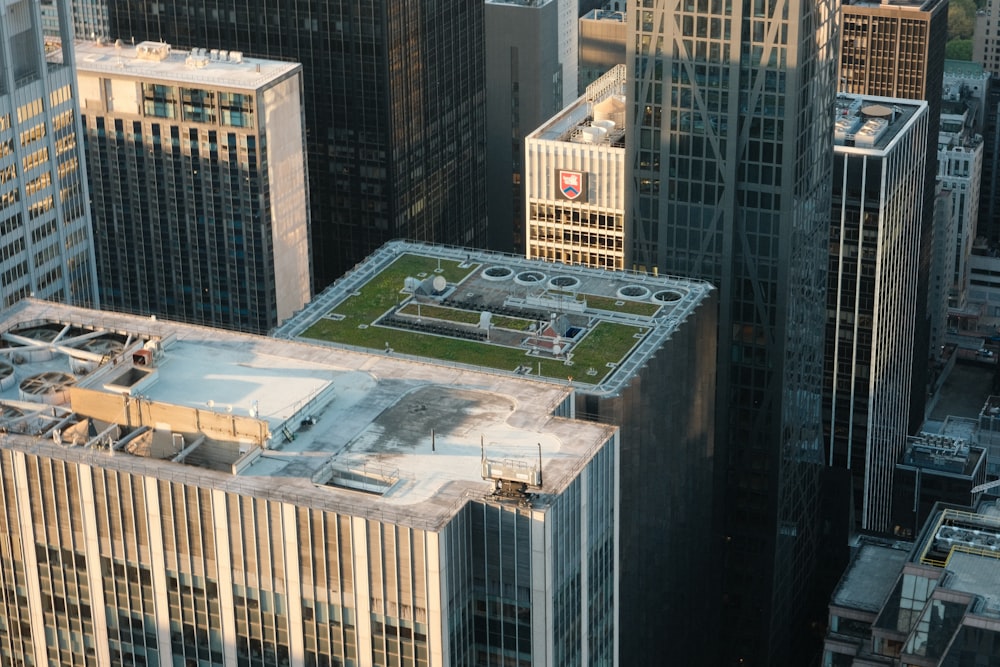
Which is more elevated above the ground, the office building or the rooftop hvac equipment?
the rooftop hvac equipment

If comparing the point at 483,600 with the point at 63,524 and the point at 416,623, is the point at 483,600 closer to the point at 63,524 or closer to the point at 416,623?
the point at 416,623

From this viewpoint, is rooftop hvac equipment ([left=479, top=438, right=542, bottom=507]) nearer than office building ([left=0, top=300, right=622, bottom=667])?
No

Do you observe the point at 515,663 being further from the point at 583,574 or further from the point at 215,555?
the point at 215,555

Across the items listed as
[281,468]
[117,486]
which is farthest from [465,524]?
[117,486]

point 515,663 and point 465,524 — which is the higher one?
point 465,524

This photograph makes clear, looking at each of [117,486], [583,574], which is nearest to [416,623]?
[583,574]

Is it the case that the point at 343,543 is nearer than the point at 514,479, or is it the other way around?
the point at 343,543

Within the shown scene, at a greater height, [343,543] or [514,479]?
[514,479]

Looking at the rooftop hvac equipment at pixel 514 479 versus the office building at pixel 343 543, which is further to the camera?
the rooftop hvac equipment at pixel 514 479

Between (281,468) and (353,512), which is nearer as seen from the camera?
(353,512)

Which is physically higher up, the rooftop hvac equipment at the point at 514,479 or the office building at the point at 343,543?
the rooftop hvac equipment at the point at 514,479
